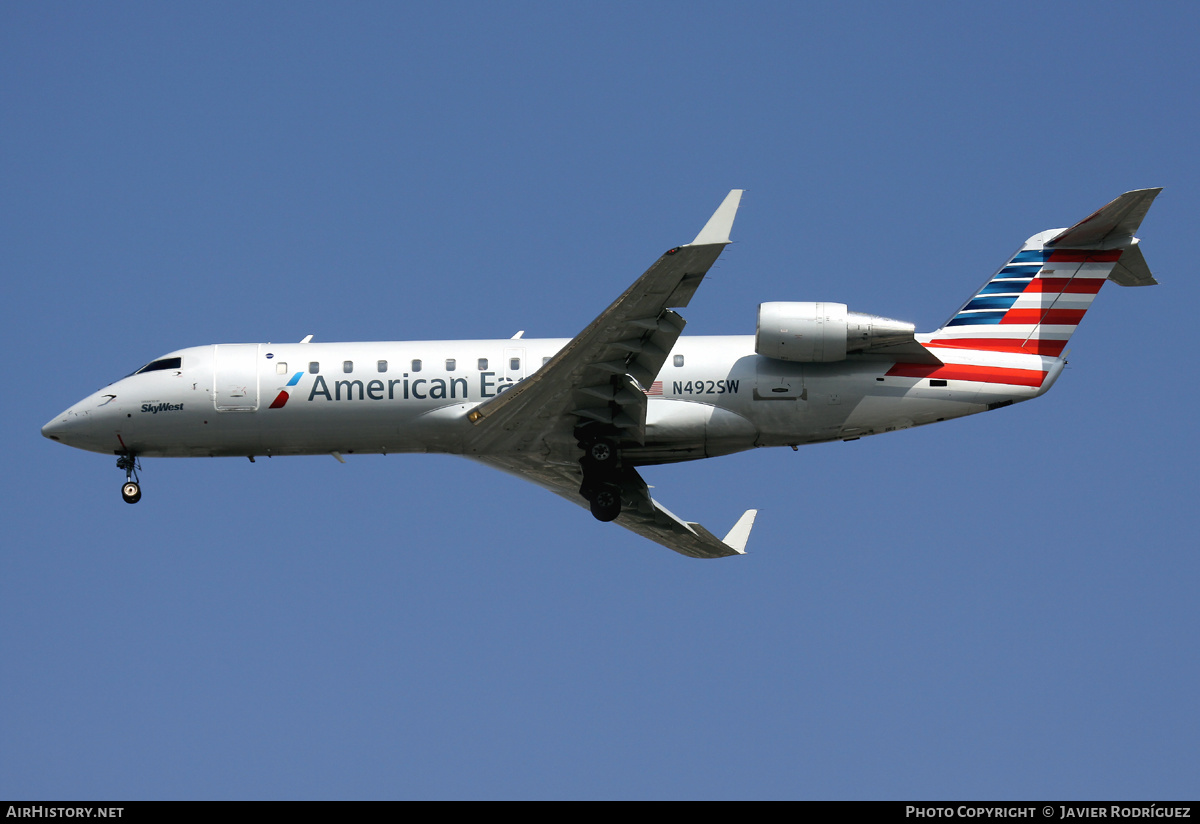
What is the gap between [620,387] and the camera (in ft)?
75.2

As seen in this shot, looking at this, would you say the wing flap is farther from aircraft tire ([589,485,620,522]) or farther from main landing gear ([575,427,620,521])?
aircraft tire ([589,485,620,522])

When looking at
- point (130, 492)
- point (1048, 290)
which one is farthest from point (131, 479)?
point (1048, 290)

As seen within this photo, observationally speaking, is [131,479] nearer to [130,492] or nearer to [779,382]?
[130,492]

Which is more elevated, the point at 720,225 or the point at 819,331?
the point at 720,225

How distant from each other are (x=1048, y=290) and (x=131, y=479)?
1857cm

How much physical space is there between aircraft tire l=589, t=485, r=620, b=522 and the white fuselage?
0.76 m

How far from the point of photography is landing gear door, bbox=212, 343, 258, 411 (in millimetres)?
24703

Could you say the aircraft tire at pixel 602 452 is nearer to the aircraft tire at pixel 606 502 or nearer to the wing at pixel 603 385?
the wing at pixel 603 385

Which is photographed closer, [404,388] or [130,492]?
[404,388]

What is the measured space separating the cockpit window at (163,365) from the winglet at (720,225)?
11.4 meters
